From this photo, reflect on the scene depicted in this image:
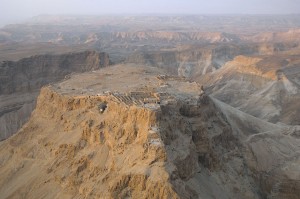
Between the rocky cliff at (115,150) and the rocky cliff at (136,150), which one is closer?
the rocky cliff at (115,150)

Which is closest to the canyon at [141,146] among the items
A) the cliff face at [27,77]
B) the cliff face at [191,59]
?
the cliff face at [27,77]

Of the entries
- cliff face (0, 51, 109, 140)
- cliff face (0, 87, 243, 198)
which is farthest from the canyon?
cliff face (0, 51, 109, 140)

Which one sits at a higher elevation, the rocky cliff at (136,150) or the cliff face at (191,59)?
the rocky cliff at (136,150)

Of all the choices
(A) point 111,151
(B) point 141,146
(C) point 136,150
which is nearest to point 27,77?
(A) point 111,151

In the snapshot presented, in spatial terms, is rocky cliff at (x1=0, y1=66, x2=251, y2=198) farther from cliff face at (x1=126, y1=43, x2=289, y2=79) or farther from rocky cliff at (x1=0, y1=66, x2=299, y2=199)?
cliff face at (x1=126, y1=43, x2=289, y2=79)

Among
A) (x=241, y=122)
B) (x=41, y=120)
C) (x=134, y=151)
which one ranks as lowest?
(x=241, y=122)

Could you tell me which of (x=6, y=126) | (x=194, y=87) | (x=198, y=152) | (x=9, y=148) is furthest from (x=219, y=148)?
(x=6, y=126)

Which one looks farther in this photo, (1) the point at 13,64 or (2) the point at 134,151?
(1) the point at 13,64

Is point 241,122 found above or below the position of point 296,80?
above

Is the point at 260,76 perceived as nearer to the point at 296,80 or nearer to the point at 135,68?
the point at 296,80

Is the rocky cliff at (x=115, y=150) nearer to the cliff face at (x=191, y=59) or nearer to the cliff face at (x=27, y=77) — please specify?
the cliff face at (x=27, y=77)
